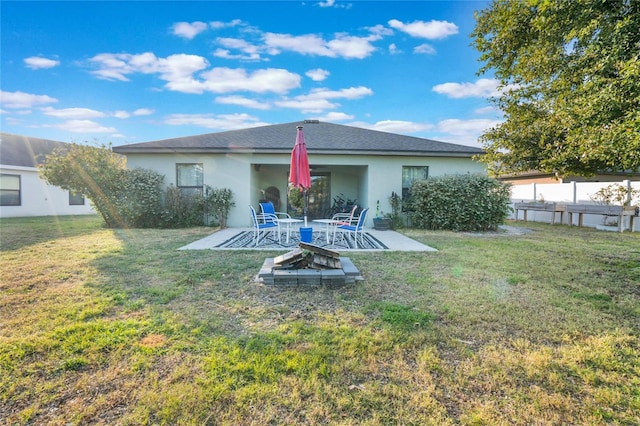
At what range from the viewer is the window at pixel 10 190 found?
15070mm

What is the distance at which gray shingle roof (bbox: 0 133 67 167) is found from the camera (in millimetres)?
15977

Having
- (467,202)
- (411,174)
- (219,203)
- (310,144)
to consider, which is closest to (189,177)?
(219,203)

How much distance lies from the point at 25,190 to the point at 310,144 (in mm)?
16579

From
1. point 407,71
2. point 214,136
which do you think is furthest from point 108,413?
point 407,71

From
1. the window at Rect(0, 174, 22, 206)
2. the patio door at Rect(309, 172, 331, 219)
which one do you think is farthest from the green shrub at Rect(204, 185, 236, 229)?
the window at Rect(0, 174, 22, 206)

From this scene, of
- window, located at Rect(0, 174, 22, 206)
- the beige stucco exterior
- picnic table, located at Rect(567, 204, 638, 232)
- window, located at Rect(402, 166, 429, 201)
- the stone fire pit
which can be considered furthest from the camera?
window, located at Rect(0, 174, 22, 206)

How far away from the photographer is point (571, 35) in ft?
13.5

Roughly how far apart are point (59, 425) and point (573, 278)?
642 cm

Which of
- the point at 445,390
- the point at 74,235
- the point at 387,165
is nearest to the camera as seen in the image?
the point at 445,390

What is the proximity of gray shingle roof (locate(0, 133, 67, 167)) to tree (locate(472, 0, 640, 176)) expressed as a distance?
20.3m

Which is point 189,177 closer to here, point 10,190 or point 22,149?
point 10,190

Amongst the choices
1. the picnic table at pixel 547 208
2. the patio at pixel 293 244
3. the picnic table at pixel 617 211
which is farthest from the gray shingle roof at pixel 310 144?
the picnic table at pixel 547 208

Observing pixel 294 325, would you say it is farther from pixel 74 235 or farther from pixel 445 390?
pixel 74 235

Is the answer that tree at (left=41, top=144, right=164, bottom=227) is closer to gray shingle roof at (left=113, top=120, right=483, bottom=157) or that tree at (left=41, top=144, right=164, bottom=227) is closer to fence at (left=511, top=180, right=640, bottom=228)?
gray shingle roof at (left=113, top=120, right=483, bottom=157)
